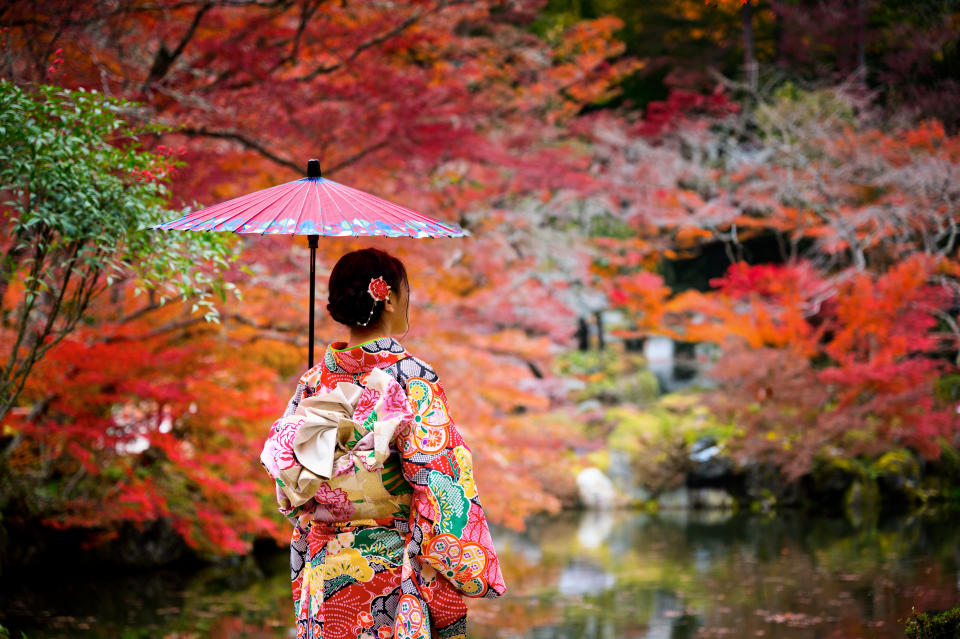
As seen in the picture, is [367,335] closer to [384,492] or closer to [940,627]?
[384,492]

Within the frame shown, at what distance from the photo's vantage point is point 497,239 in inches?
403

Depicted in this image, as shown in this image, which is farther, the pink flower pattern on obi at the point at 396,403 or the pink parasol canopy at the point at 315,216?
the pink parasol canopy at the point at 315,216

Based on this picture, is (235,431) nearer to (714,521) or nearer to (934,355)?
(714,521)

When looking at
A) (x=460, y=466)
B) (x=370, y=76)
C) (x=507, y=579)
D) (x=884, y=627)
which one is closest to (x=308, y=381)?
(x=460, y=466)

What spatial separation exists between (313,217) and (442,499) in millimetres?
909

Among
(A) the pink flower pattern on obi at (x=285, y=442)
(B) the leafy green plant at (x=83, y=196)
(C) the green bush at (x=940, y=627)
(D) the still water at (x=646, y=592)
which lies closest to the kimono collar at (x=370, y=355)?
(A) the pink flower pattern on obi at (x=285, y=442)

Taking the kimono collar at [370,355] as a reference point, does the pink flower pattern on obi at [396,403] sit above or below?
below

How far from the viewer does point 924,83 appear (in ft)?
32.9

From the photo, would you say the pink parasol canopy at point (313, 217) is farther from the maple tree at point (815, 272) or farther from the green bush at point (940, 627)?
the maple tree at point (815, 272)

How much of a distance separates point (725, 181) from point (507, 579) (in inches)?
331

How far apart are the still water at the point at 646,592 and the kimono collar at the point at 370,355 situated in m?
3.73

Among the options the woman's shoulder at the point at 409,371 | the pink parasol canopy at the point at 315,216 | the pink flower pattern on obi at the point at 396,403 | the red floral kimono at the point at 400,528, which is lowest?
the red floral kimono at the point at 400,528

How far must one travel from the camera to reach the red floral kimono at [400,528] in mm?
2014

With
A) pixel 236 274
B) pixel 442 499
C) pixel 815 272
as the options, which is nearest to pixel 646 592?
pixel 236 274
